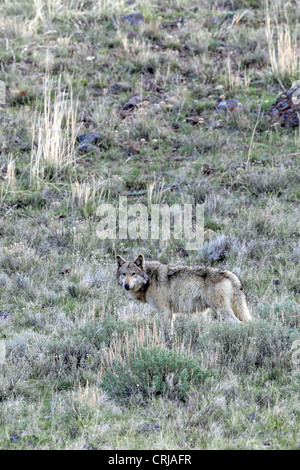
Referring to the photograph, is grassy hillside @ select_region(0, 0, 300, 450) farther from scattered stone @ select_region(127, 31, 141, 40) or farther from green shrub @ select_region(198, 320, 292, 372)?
scattered stone @ select_region(127, 31, 141, 40)

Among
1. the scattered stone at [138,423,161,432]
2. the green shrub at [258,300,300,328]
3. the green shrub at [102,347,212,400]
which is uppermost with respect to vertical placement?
the green shrub at [258,300,300,328]

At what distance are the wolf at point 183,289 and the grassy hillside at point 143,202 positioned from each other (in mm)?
241

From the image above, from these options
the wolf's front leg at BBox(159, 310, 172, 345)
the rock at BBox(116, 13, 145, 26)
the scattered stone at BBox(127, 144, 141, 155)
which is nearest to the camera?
the wolf's front leg at BBox(159, 310, 172, 345)

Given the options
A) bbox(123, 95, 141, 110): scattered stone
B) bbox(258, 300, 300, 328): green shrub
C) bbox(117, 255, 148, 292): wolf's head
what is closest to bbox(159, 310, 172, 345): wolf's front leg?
bbox(117, 255, 148, 292): wolf's head

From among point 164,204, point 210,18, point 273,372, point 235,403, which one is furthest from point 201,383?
point 210,18

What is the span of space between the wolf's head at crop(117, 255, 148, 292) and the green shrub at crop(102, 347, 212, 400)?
1919mm

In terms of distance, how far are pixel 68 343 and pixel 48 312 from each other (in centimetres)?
142

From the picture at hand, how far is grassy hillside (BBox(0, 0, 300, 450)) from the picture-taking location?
5875 millimetres

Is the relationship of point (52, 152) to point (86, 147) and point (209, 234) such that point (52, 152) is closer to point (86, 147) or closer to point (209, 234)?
point (86, 147)

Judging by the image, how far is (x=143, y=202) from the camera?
12.3m

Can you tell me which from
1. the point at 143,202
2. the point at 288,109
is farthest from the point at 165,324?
the point at 288,109

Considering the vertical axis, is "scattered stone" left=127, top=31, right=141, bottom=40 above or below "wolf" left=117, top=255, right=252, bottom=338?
above

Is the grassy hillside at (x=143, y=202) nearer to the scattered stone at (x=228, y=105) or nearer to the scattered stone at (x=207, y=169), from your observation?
the scattered stone at (x=207, y=169)

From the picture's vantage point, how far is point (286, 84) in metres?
15.5
